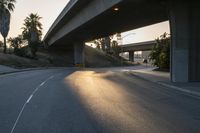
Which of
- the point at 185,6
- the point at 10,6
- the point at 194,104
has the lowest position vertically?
the point at 194,104

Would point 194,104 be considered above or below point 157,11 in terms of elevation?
below

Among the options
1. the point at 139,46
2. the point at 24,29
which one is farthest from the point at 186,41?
the point at 139,46

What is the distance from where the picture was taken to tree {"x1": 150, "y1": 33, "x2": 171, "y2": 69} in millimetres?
42625

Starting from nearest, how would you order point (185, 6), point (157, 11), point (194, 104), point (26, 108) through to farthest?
point (26, 108), point (194, 104), point (185, 6), point (157, 11)

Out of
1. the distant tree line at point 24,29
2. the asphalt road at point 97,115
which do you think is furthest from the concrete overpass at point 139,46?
the asphalt road at point 97,115

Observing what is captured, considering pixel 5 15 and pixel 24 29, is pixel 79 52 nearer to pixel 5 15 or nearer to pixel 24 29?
pixel 5 15

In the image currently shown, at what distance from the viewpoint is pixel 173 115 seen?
10430 millimetres

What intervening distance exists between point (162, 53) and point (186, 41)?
19.7m

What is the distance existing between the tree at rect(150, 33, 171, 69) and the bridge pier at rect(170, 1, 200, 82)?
18.0 meters

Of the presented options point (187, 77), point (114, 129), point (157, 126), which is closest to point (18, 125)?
point (114, 129)

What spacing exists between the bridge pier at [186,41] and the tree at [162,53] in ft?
59.0

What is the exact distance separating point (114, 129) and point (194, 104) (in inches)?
228

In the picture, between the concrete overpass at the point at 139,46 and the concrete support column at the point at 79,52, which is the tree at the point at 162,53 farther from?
the concrete overpass at the point at 139,46

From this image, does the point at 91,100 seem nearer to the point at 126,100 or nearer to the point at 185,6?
the point at 126,100
